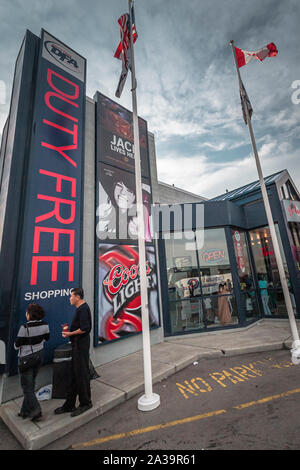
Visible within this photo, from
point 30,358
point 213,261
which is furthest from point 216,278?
point 30,358

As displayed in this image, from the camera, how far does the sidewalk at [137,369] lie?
135 inches

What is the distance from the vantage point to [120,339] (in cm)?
669

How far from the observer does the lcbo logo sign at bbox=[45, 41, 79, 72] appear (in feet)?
21.9

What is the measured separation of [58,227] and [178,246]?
5.12m

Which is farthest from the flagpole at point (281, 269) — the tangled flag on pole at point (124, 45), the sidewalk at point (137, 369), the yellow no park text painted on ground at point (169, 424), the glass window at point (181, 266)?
the tangled flag on pole at point (124, 45)

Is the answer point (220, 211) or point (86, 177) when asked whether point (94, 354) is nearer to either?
point (86, 177)

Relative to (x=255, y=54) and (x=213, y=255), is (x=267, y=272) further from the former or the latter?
(x=255, y=54)

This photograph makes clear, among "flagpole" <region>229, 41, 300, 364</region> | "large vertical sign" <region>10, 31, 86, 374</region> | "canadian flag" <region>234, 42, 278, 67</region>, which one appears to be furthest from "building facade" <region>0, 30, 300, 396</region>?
"canadian flag" <region>234, 42, 278, 67</region>

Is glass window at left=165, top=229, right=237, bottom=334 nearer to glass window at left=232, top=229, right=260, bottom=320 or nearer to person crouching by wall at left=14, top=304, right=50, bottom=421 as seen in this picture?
glass window at left=232, top=229, right=260, bottom=320

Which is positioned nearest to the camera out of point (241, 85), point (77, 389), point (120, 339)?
point (77, 389)

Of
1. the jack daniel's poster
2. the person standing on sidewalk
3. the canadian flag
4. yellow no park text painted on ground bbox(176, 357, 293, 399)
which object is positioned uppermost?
the canadian flag

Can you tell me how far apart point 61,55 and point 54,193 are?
470 cm

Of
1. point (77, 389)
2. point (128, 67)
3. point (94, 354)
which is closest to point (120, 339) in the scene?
point (94, 354)

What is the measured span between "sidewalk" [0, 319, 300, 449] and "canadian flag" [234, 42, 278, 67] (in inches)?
342
